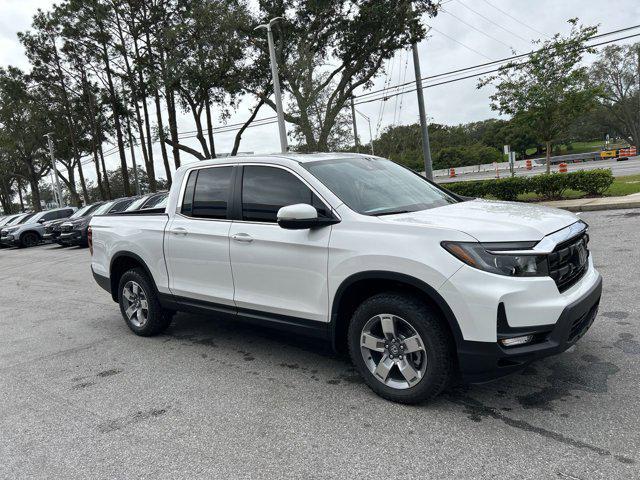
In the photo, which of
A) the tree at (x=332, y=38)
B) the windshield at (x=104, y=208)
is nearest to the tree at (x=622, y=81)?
the tree at (x=332, y=38)

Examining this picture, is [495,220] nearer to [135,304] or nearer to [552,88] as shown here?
[135,304]

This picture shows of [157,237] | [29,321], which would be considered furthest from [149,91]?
[157,237]

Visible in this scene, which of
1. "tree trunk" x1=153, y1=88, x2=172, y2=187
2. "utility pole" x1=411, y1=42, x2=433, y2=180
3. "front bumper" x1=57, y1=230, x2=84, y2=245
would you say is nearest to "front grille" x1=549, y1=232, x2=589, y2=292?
"utility pole" x1=411, y1=42, x2=433, y2=180

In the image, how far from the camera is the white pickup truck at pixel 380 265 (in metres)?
2.99

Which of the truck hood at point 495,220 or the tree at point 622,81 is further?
the tree at point 622,81

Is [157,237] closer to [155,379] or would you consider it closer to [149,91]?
[155,379]

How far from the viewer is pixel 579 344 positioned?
4.18 m

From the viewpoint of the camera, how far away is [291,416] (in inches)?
134

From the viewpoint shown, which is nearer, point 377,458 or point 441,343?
point 377,458

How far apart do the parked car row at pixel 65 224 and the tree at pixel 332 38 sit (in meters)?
9.70

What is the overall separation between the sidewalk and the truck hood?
10.3 metres

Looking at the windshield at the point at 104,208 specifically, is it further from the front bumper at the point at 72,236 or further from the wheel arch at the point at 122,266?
the wheel arch at the point at 122,266

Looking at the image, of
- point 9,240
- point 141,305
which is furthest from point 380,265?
point 9,240

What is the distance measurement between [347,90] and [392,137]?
29.2 metres
